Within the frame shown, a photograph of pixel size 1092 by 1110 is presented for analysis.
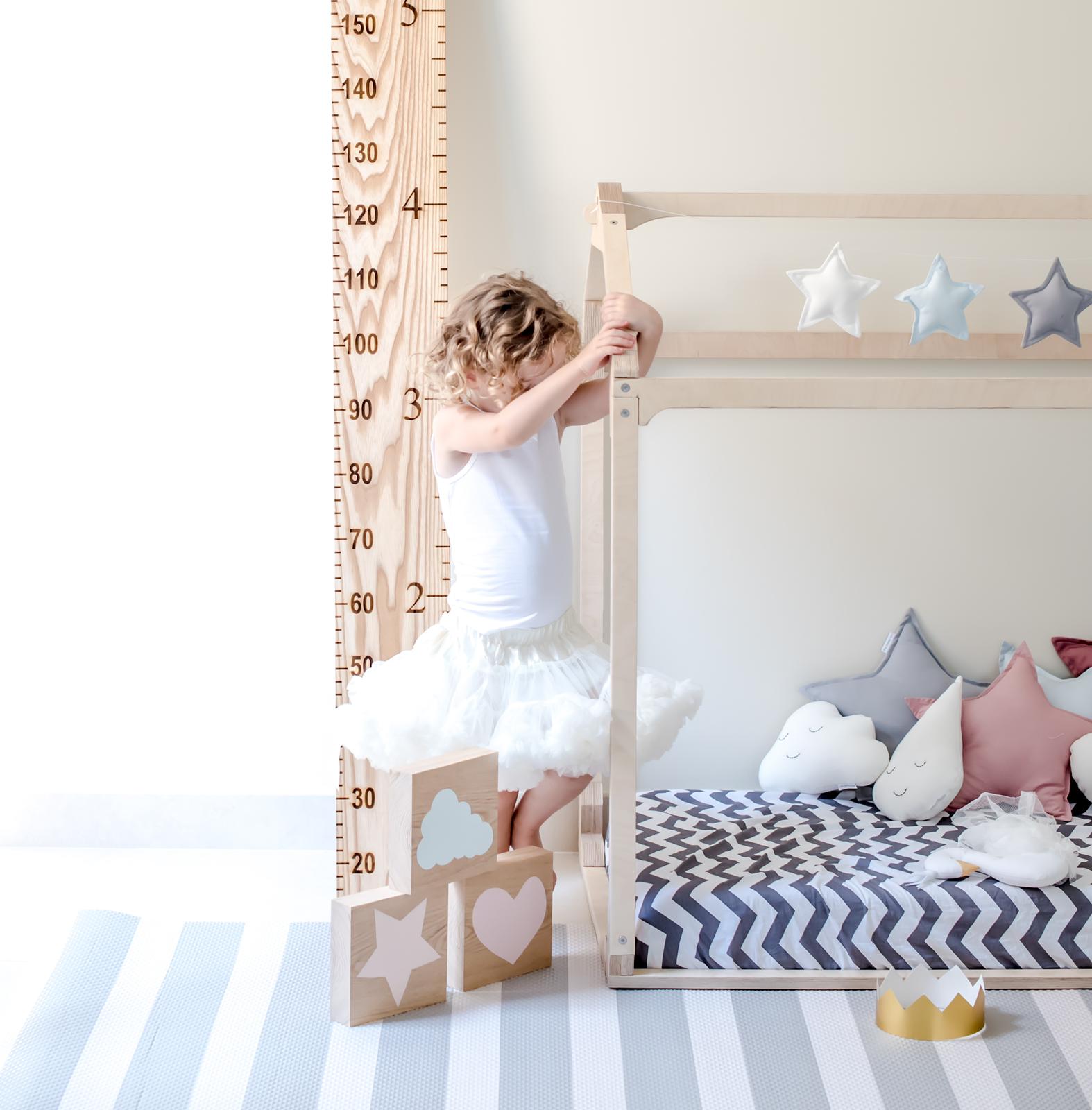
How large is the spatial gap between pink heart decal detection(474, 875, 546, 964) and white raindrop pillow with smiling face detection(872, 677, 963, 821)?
2.56 ft

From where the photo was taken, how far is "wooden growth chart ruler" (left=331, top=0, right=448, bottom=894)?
2.07m

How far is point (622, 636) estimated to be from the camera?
5.27 ft

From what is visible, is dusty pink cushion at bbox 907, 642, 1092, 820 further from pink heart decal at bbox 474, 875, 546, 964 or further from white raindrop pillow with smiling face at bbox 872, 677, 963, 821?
pink heart decal at bbox 474, 875, 546, 964

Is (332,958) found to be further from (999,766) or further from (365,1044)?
(999,766)

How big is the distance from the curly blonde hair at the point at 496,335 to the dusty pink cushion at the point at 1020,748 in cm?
115

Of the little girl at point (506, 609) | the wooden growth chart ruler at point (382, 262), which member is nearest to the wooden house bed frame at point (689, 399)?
the little girl at point (506, 609)

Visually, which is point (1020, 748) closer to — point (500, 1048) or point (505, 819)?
point (505, 819)

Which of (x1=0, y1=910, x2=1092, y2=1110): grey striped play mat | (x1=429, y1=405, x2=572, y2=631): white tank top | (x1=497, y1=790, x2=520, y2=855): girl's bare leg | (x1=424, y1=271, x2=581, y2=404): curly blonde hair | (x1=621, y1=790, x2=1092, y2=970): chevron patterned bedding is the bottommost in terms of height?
(x1=0, y1=910, x2=1092, y2=1110): grey striped play mat

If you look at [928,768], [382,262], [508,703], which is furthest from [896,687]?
[382,262]

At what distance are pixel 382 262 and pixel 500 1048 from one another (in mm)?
1391

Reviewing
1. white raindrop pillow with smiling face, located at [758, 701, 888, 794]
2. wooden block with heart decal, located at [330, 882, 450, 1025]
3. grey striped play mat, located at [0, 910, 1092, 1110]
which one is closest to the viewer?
grey striped play mat, located at [0, 910, 1092, 1110]

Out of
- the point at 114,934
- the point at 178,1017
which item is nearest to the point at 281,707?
the point at 114,934

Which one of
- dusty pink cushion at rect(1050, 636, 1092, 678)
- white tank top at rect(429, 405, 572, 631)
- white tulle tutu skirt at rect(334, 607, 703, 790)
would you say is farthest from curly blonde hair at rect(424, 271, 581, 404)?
dusty pink cushion at rect(1050, 636, 1092, 678)

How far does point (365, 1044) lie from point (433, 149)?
1.56 metres
